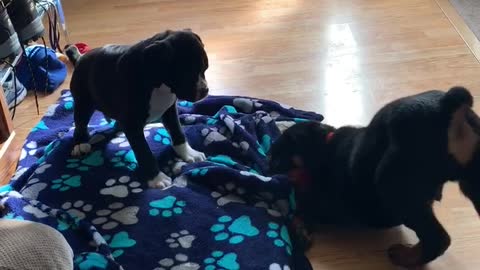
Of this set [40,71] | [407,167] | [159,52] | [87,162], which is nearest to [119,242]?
[87,162]

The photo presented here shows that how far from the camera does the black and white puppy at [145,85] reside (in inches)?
58.0

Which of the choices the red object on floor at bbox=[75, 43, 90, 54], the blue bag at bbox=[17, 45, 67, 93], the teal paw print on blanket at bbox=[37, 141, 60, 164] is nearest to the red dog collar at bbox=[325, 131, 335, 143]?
the teal paw print on blanket at bbox=[37, 141, 60, 164]

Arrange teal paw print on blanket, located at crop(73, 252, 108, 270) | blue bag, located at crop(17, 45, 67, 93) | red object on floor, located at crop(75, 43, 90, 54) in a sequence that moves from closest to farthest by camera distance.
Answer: teal paw print on blanket, located at crop(73, 252, 108, 270)
blue bag, located at crop(17, 45, 67, 93)
red object on floor, located at crop(75, 43, 90, 54)

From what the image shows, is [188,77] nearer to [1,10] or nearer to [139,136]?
[139,136]

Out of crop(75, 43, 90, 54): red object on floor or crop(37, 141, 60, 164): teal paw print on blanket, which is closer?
crop(37, 141, 60, 164): teal paw print on blanket

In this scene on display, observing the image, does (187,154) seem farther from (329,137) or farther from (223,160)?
(329,137)

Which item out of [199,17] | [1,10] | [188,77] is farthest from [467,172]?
[199,17]

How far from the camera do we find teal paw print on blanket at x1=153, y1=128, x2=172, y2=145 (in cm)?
182

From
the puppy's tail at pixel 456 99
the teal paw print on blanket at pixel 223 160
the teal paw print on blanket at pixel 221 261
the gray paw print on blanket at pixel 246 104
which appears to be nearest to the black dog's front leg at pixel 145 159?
the teal paw print on blanket at pixel 223 160

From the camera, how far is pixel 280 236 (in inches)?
59.2

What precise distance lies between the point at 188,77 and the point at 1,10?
2.50ft

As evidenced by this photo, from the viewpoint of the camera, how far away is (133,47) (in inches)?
60.6

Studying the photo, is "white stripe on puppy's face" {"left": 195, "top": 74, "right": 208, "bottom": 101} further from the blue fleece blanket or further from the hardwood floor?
the hardwood floor

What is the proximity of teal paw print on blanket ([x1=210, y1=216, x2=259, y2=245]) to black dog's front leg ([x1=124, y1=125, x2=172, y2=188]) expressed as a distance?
20cm
